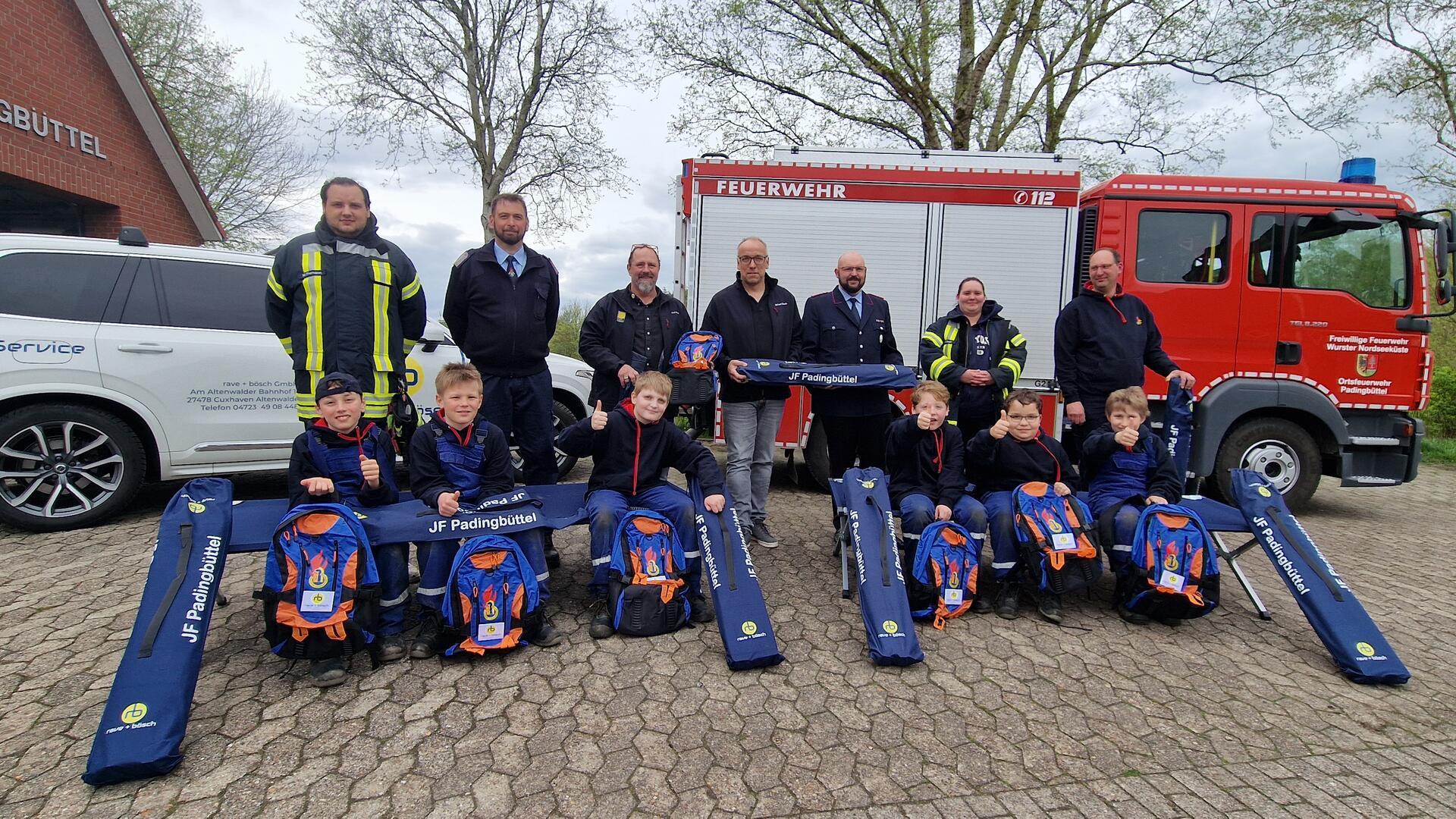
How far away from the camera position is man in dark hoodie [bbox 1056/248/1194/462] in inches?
176

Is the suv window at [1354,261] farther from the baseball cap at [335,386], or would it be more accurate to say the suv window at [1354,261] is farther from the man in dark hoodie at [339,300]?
the baseball cap at [335,386]

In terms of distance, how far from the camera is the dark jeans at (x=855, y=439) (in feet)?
15.2

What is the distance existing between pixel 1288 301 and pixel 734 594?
531 centimetres

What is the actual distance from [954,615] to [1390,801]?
165 cm

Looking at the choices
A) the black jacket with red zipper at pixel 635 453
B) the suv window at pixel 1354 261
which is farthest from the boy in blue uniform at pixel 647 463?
the suv window at pixel 1354 261

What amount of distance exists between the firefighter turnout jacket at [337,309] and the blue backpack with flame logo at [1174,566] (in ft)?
12.7

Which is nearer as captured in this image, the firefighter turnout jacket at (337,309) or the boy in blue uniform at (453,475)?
the boy in blue uniform at (453,475)

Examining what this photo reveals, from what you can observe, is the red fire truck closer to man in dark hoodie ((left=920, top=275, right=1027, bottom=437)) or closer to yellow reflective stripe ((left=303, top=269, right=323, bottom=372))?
man in dark hoodie ((left=920, top=275, right=1027, bottom=437))

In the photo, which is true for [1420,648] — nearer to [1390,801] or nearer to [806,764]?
[1390,801]

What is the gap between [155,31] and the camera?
594 inches

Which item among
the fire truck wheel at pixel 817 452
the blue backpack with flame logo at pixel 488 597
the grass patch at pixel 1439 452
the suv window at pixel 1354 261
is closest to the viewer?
the blue backpack with flame logo at pixel 488 597

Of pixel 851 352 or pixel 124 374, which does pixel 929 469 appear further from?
pixel 124 374

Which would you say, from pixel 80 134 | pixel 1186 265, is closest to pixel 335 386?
pixel 1186 265

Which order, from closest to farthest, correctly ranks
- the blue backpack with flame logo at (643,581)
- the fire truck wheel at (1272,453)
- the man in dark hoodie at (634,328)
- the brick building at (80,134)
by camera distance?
the blue backpack with flame logo at (643,581) < the man in dark hoodie at (634,328) < the fire truck wheel at (1272,453) < the brick building at (80,134)
